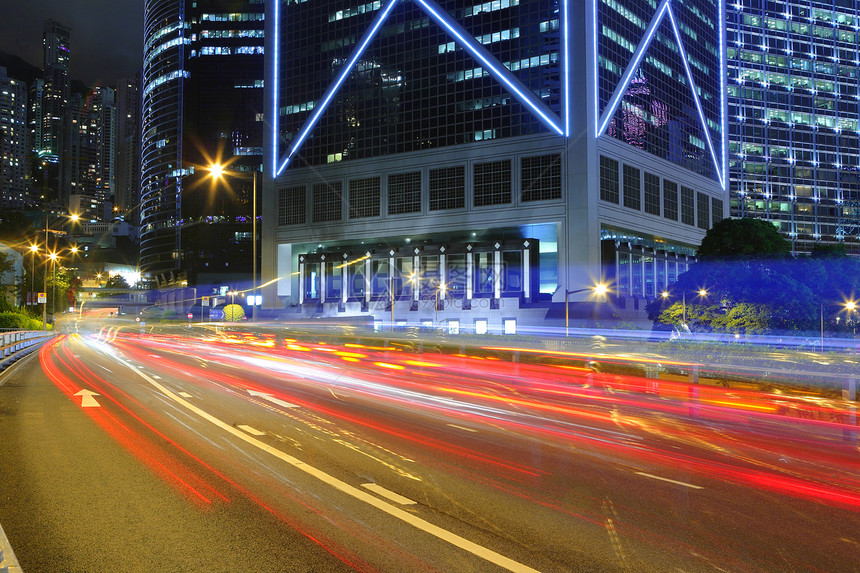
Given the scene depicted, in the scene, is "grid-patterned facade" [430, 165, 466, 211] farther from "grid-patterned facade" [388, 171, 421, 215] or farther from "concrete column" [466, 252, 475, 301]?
"concrete column" [466, 252, 475, 301]

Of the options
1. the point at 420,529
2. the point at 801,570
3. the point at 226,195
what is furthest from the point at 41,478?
the point at 226,195

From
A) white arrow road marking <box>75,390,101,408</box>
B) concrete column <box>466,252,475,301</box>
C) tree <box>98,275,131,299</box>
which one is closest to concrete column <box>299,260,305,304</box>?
concrete column <box>466,252,475,301</box>

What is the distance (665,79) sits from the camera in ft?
314

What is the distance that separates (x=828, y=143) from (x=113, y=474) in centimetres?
14510

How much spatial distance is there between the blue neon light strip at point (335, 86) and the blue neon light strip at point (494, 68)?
6.36m

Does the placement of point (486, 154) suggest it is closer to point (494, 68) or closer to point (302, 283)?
point (494, 68)

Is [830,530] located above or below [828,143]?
below

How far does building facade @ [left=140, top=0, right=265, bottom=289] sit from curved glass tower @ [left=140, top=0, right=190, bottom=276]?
247 mm

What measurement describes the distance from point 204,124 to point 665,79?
111 meters

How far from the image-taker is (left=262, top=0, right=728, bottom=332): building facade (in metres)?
84.2

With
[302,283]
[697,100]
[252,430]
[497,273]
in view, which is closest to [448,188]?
[497,273]

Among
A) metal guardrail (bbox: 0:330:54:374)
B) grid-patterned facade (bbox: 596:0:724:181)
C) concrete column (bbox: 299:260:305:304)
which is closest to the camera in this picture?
metal guardrail (bbox: 0:330:54:374)

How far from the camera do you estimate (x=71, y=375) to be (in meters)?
25.7

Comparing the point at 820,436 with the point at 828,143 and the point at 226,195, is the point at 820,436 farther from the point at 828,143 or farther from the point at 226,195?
the point at 226,195
